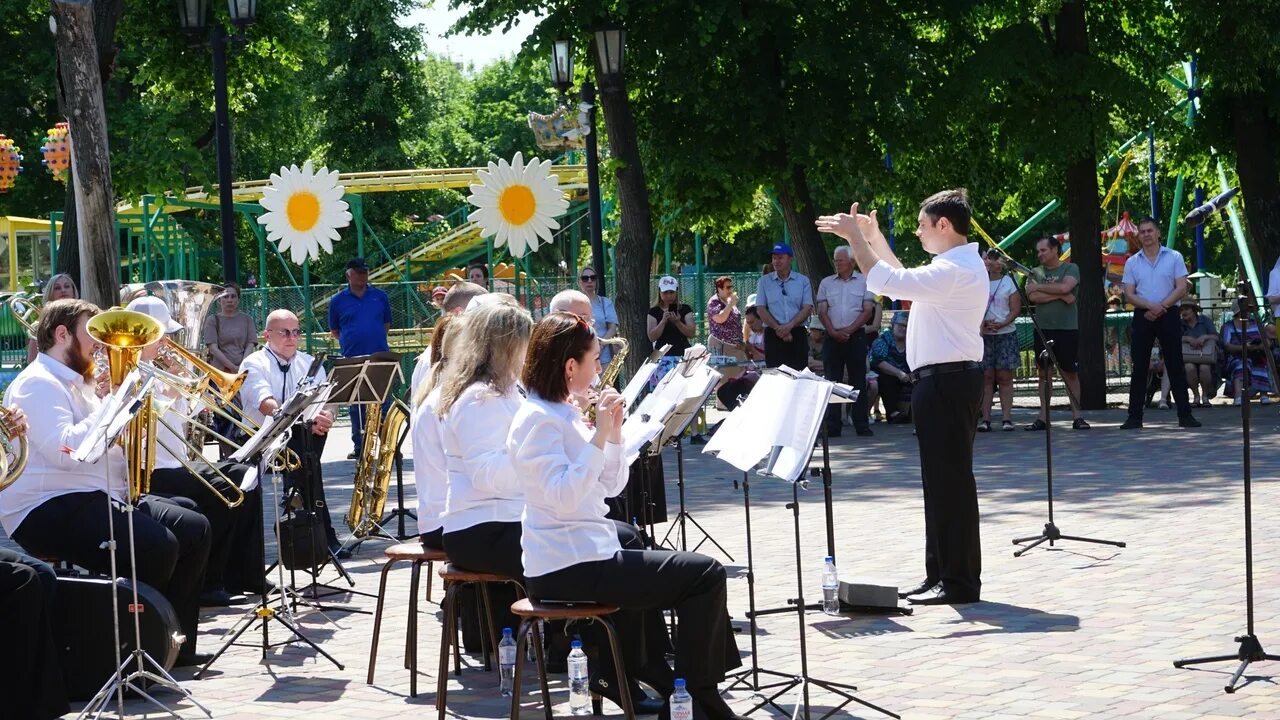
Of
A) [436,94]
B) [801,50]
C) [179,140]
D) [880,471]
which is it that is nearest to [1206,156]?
[801,50]

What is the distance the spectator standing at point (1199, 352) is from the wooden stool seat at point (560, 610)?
15.2 m

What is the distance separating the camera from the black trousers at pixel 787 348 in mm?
17047

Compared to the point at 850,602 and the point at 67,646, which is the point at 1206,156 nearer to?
the point at 850,602

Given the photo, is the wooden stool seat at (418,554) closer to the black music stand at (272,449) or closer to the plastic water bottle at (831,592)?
the black music stand at (272,449)

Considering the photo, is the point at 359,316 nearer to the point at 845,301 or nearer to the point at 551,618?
the point at 845,301

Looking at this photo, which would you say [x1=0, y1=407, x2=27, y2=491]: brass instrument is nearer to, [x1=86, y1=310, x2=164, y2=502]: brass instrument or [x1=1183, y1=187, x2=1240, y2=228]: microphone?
[x1=86, y1=310, x2=164, y2=502]: brass instrument

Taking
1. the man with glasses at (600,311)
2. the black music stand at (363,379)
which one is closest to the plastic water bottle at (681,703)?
the black music stand at (363,379)

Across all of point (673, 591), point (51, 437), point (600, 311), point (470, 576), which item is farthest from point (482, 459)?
point (600, 311)

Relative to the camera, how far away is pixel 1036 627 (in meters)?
7.45

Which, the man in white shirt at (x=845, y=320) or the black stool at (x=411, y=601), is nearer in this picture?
the black stool at (x=411, y=601)

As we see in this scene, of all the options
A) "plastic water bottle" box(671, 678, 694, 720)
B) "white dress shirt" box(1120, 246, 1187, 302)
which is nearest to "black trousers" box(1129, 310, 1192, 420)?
"white dress shirt" box(1120, 246, 1187, 302)

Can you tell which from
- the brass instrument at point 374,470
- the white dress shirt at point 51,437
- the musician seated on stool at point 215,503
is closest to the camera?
the white dress shirt at point 51,437

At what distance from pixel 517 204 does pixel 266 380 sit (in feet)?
18.9

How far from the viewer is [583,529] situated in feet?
18.4
